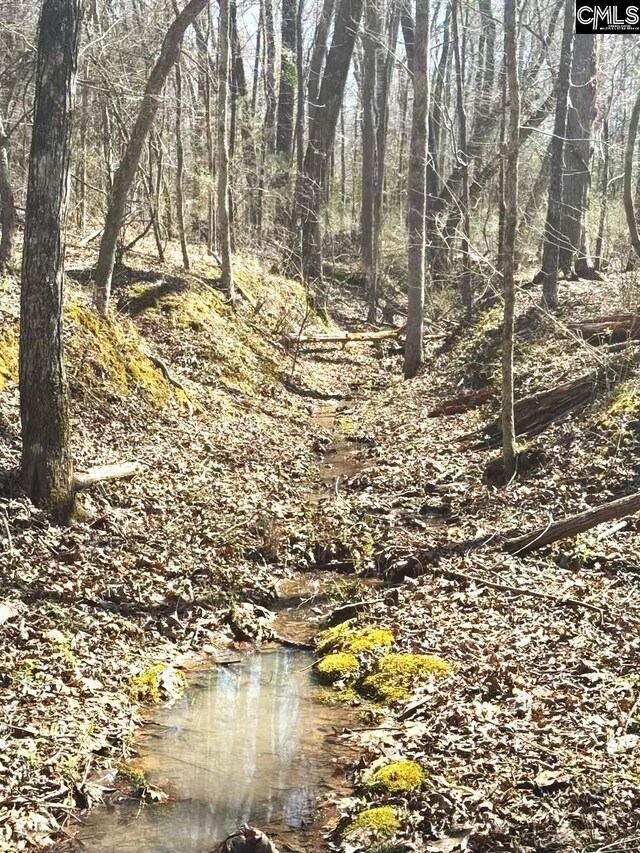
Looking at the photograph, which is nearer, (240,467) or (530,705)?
(530,705)

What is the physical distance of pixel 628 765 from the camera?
16.0ft

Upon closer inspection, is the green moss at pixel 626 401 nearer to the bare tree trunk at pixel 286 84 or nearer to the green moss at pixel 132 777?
the green moss at pixel 132 777

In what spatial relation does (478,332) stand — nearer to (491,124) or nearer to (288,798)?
(491,124)

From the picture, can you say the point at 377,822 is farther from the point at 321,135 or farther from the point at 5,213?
the point at 321,135

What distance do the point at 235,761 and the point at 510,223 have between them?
742 centimetres

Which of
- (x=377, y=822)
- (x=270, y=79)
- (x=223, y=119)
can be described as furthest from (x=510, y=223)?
(x=270, y=79)

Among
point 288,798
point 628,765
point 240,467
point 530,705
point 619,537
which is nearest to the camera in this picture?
point 628,765

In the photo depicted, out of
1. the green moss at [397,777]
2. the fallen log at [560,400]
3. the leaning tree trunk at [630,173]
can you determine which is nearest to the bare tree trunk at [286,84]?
the leaning tree trunk at [630,173]

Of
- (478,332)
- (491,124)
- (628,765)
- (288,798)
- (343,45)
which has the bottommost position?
(288,798)

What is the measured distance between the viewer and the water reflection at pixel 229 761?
4.84 m

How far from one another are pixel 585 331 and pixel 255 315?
945 centimetres

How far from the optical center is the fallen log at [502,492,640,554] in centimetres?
834

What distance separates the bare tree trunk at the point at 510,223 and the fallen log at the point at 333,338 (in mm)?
10939

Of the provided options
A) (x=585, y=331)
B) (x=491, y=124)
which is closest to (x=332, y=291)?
(x=491, y=124)
